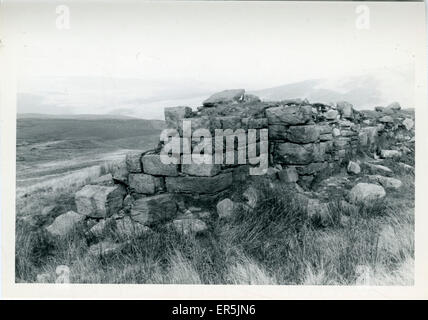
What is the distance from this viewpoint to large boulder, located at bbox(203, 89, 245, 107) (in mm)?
4919

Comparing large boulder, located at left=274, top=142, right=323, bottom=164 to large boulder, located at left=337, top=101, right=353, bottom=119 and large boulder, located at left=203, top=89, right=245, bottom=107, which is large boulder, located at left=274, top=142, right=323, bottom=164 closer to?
large boulder, located at left=203, top=89, right=245, bottom=107

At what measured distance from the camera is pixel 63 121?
16.2ft

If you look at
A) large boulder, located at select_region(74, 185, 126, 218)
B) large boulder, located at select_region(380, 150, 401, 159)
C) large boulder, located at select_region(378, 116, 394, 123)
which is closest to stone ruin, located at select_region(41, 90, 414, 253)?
large boulder, located at select_region(74, 185, 126, 218)

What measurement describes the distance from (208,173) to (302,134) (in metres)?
1.65

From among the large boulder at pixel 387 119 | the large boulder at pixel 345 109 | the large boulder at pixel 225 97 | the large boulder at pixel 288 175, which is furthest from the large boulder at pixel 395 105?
the large boulder at pixel 225 97

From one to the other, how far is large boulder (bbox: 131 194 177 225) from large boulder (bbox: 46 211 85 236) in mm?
654

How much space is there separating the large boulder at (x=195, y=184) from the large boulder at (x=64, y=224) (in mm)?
→ 1088

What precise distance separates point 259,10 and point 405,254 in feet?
9.52

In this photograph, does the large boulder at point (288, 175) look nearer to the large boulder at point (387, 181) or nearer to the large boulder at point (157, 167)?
the large boulder at point (387, 181)

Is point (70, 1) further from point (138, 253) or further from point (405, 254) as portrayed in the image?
point (405, 254)

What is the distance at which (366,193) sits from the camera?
4.96m
